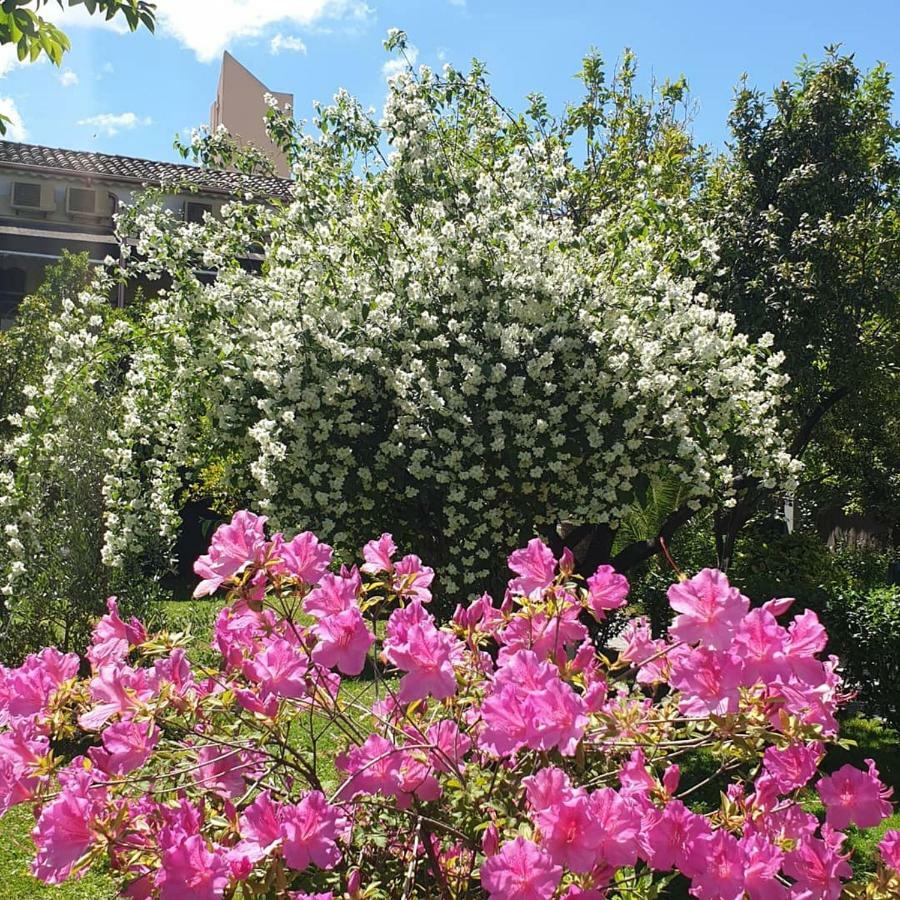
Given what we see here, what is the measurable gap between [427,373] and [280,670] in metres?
4.40

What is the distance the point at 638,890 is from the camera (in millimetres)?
2408

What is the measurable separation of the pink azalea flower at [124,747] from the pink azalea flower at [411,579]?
66 centimetres

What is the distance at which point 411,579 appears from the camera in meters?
2.57

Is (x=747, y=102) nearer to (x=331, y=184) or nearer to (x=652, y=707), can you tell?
(x=331, y=184)

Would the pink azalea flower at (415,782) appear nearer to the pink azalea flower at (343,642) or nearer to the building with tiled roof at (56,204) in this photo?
the pink azalea flower at (343,642)

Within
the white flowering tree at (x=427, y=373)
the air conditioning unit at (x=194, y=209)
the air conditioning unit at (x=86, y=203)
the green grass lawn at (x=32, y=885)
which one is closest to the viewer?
the green grass lawn at (x=32, y=885)

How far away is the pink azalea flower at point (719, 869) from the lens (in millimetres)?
2035

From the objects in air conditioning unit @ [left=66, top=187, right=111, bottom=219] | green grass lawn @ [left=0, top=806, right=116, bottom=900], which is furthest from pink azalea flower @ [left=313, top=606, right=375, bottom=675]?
air conditioning unit @ [left=66, top=187, right=111, bottom=219]

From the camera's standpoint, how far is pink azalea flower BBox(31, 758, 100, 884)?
80.5 inches

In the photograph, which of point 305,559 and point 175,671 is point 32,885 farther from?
point 305,559

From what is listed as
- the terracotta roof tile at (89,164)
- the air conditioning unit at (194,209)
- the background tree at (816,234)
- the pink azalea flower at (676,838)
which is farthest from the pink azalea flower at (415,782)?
the air conditioning unit at (194,209)

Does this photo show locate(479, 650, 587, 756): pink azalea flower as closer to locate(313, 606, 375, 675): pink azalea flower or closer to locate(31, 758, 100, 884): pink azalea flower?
locate(313, 606, 375, 675): pink azalea flower

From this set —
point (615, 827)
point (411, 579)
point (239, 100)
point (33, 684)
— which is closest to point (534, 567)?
point (411, 579)

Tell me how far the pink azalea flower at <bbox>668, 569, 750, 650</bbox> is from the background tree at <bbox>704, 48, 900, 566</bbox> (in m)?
9.00
